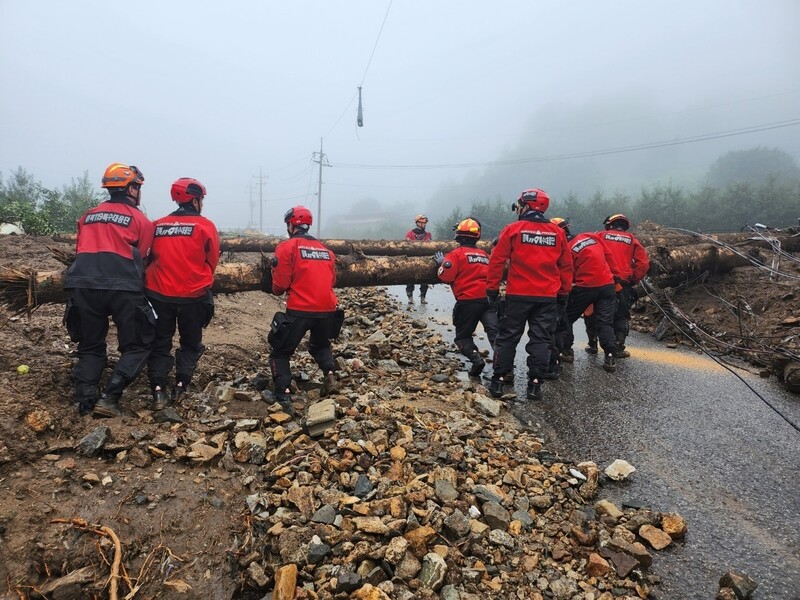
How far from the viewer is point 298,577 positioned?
2.08m

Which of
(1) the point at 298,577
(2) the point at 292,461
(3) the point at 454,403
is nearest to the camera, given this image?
(1) the point at 298,577

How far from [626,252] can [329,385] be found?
15.4 ft

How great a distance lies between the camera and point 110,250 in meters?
3.48

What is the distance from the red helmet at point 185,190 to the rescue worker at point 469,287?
295 centimetres

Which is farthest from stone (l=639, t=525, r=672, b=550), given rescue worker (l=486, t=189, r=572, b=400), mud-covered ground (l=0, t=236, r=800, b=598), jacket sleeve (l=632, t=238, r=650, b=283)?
jacket sleeve (l=632, t=238, r=650, b=283)

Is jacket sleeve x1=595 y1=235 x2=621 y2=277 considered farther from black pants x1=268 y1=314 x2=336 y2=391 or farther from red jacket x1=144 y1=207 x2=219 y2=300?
red jacket x1=144 y1=207 x2=219 y2=300

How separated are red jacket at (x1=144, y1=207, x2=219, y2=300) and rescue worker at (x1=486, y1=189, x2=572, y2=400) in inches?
120

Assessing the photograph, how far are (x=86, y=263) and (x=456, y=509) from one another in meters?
3.45

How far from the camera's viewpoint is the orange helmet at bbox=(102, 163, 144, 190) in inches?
144

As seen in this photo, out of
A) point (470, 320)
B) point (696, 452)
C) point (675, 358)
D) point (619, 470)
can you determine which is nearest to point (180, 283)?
point (470, 320)

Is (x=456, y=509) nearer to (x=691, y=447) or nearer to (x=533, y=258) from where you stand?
(x=691, y=447)

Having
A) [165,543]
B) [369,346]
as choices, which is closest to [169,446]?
[165,543]

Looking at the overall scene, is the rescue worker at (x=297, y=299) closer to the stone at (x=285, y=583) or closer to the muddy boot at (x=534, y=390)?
the stone at (x=285, y=583)

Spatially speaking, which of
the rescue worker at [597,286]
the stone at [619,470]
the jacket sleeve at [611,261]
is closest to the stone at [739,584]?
the stone at [619,470]
